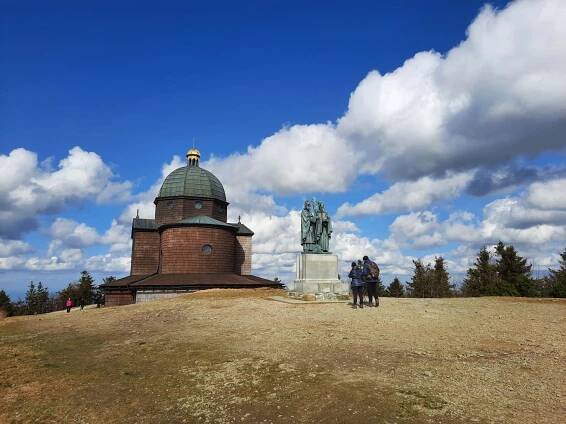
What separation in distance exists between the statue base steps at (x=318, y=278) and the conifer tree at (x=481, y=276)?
26961mm

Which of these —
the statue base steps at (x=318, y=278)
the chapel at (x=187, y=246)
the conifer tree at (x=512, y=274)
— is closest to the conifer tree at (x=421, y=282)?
the conifer tree at (x=512, y=274)

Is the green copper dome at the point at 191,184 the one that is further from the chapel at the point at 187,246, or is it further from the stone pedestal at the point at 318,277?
the stone pedestal at the point at 318,277

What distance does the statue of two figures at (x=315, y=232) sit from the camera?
72.0ft

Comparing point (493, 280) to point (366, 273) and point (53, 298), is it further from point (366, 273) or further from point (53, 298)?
point (53, 298)

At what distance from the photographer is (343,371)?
27.1ft

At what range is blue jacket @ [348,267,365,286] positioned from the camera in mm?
17000

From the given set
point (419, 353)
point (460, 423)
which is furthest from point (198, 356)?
point (460, 423)

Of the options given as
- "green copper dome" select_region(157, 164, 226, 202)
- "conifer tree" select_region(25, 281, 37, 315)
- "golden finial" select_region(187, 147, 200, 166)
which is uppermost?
"golden finial" select_region(187, 147, 200, 166)

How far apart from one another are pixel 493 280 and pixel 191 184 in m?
35.1

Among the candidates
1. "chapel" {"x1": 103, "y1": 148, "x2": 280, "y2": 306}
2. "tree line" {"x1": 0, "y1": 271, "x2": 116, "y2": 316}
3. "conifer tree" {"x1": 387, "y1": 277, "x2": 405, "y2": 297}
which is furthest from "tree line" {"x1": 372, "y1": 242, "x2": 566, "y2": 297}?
"tree line" {"x1": 0, "y1": 271, "x2": 116, "y2": 316}

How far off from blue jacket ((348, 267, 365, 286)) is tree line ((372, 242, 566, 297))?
2591cm

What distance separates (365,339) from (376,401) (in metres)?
4.55

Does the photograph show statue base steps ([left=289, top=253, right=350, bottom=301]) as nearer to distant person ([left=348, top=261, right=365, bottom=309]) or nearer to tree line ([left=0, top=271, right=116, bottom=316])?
distant person ([left=348, top=261, right=365, bottom=309])

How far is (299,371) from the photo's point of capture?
8414 millimetres
